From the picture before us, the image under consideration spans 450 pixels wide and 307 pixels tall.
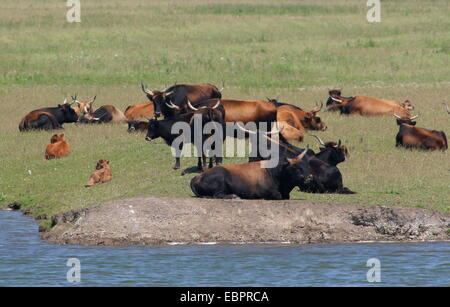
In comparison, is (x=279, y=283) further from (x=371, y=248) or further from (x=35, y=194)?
(x=35, y=194)

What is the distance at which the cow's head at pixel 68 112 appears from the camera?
3083 centimetres

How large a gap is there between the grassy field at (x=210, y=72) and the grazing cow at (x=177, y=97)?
0.95 metres

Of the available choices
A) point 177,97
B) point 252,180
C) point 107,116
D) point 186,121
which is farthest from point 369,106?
point 252,180

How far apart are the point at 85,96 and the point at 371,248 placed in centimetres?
2042

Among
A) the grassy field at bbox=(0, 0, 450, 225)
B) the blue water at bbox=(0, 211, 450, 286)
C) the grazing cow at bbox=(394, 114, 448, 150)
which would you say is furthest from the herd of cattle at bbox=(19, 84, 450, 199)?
the blue water at bbox=(0, 211, 450, 286)

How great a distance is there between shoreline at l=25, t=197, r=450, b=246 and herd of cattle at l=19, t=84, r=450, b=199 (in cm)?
49

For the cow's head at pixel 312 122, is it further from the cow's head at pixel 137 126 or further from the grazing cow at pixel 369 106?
the cow's head at pixel 137 126

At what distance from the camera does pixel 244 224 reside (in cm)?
1914

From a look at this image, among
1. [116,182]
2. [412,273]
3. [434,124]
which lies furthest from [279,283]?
[434,124]

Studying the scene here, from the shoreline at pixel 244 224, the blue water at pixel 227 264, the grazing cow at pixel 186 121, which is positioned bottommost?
the blue water at pixel 227 264

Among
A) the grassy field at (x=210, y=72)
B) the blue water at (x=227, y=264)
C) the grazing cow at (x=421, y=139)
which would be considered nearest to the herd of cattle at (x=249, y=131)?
the grazing cow at (x=421, y=139)

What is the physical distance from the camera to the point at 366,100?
3138cm

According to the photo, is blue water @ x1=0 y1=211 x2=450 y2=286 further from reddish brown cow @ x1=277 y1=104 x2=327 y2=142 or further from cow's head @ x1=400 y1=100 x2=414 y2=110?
cow's head @ x1=400 y1=100 x2=414 y2=110
